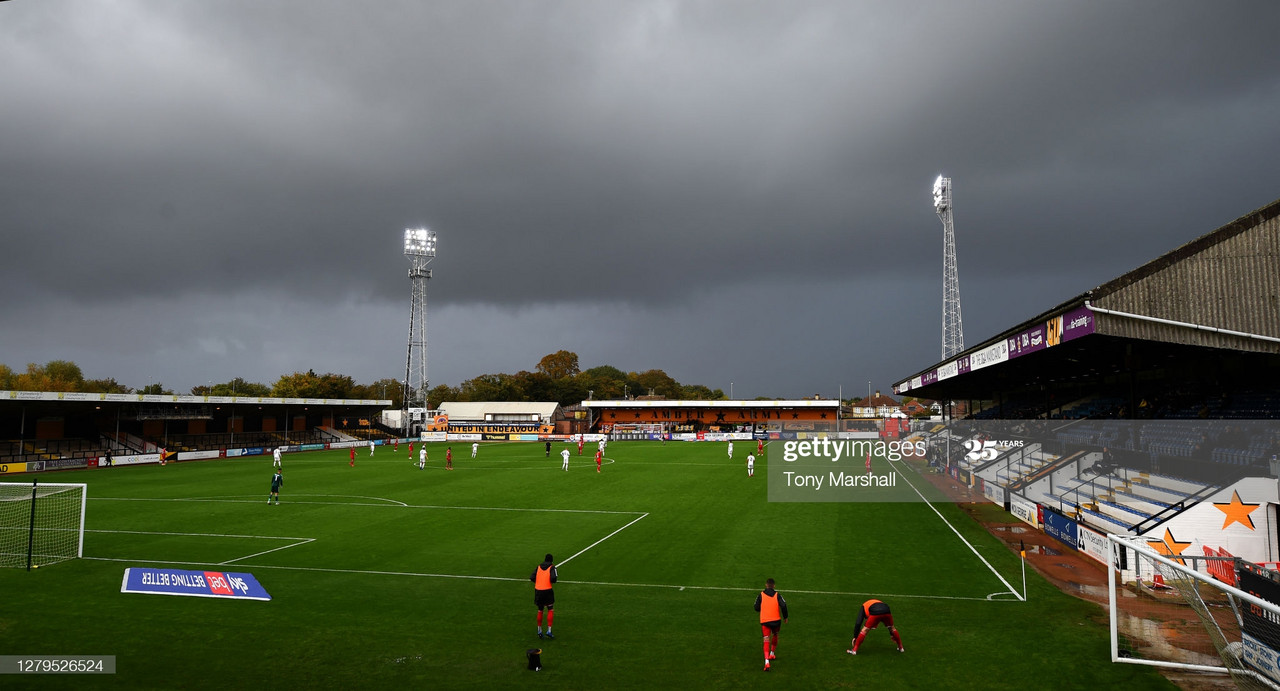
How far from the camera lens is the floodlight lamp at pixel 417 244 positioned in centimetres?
8969

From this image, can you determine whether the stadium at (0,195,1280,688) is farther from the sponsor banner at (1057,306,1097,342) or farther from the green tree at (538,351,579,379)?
the green tree at (538,351,579,379)

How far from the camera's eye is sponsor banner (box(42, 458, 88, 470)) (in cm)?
4644

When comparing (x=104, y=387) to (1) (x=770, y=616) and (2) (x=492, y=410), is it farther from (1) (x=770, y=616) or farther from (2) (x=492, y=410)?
(1) (x=770, y=616)

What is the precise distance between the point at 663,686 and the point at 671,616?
11.4 ft

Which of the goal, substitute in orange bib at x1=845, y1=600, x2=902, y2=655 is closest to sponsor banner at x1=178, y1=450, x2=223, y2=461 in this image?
the goal

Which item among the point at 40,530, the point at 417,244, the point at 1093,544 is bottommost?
the point at 40,530

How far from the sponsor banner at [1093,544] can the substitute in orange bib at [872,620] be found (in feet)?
33.1

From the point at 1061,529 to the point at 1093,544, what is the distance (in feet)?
7.92

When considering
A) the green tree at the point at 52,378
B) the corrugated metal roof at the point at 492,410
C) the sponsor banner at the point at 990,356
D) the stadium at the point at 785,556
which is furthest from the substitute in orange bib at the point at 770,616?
the green tree at the point at 52,378

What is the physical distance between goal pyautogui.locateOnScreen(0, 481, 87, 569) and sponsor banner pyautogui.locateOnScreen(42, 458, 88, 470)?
2385 centimetres

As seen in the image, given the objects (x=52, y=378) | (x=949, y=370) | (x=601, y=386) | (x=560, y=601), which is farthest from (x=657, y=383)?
(x=560, y=601)

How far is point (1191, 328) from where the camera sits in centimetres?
1598

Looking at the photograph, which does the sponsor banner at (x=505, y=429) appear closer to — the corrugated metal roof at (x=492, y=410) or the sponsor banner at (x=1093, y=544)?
the corrugated metal roof at (x=492, y=410)

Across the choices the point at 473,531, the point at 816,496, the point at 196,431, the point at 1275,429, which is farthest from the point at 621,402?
the point at 1275,429
